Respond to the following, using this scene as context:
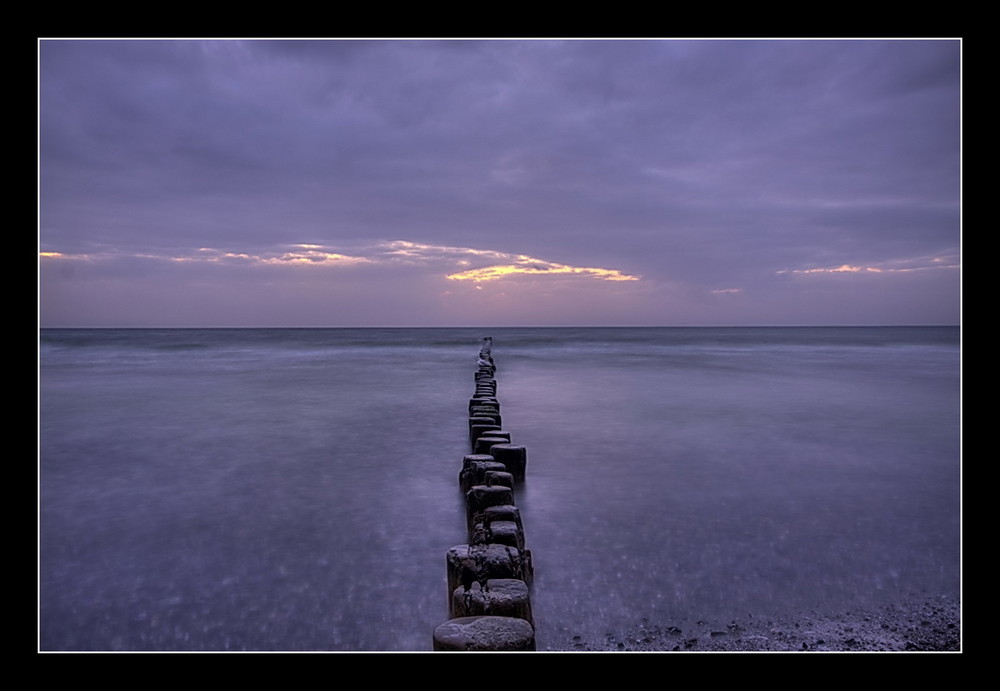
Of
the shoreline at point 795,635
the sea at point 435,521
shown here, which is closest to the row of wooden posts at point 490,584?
the sea at point 435,521

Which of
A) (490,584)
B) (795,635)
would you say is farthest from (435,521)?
(795,635)

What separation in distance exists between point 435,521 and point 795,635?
2.50 meters

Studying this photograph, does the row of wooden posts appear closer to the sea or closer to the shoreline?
the sea

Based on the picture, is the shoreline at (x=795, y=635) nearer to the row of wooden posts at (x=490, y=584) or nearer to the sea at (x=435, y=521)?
the sea at (x=435, y=521)

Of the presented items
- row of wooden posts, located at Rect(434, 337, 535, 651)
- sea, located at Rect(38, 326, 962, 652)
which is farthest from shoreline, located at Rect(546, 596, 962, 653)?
row of wooden posts, located at Rect(434, 337, 535, 651)

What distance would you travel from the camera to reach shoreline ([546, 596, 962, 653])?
2.88 meters

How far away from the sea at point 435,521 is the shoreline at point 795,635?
2.6 inches

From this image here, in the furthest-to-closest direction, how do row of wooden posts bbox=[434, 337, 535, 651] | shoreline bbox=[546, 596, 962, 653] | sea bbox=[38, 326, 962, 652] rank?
1. sea bbox=[38, 326, 962, 652]
2. shoreline bbox=[546, 596, 962, 653]
3. row of wooden posts bbox=[434, 337, 535, 651]

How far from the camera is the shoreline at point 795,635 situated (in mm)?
2881

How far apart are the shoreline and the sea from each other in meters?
0.07

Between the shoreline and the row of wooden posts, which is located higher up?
the row of wooden posts
